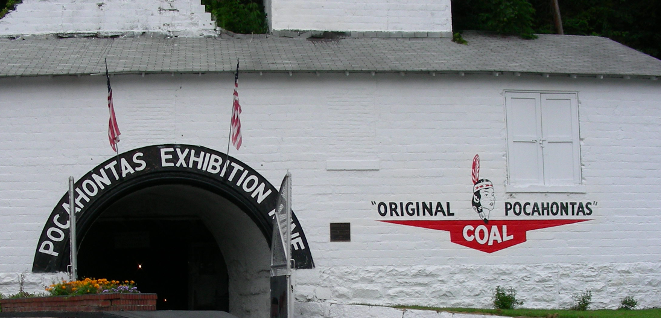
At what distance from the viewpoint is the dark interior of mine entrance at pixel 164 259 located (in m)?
22.5

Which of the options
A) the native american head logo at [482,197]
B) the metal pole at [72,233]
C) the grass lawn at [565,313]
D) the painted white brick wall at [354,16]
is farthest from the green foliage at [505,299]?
the metal pole at [72,233]

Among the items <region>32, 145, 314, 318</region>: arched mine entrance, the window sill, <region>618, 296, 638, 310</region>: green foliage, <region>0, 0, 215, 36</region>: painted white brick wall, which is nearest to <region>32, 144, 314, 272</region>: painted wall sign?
<region>32, 145, 314, 318</region>: arched mine entrance

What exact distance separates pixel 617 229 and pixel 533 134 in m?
2.30

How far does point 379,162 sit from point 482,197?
1.95 m

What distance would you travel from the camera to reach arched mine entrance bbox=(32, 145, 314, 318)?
1526cm

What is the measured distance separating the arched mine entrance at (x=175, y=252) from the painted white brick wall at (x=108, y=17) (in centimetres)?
333

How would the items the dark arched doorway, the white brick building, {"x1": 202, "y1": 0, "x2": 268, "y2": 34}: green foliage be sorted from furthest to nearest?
the dark arched doorway → {"x1": 202, "y1": 0, "x2": 268, "y2": 34}: green foliage → the white brick building

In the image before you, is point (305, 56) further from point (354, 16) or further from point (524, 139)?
point (524, 139)

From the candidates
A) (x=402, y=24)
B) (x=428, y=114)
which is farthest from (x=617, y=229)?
(x=402, y=24)

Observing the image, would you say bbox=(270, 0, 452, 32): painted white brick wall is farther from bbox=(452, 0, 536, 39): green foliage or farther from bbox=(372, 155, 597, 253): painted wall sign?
bbox=(372, 155, 597, 253): painted wall sign

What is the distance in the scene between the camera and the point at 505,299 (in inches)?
618

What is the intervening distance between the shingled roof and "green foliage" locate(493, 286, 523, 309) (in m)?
3.91

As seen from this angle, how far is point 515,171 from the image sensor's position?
16.3 metres

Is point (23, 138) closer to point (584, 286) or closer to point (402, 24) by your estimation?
point (402, 24)
